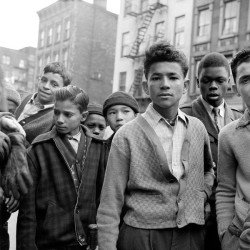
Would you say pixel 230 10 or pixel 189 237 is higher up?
pixel 230 10

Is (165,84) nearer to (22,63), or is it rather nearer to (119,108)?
(119,108)

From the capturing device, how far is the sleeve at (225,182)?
2.42 m

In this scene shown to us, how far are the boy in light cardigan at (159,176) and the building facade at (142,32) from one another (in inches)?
742

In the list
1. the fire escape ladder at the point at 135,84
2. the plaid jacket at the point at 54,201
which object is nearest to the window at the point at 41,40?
the fire escape ladder at the point at 135,84

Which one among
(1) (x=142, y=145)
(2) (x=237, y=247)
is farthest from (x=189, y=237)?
(1) (x=142, y=145)

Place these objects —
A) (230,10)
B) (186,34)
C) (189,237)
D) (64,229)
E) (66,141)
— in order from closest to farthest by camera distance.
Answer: (189,237)
(64,229)
(66,141)
(230,10)
(186,34)

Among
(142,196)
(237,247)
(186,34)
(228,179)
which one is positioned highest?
(186,34)

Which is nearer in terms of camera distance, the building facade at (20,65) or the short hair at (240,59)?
the short hair at (240,59)

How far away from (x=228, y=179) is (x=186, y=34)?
19637 mm

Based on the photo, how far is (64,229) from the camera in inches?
116

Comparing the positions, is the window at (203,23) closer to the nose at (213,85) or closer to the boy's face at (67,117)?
the nose at (213,85)

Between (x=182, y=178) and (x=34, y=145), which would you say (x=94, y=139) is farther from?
(x=182, y=178)

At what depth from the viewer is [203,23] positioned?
20.6 metres

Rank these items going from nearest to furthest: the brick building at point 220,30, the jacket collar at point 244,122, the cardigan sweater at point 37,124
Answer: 1. the jacket collar at point 244,122
2. the cardigan sweater at point 37,124
3. the brick building at point 220,30
